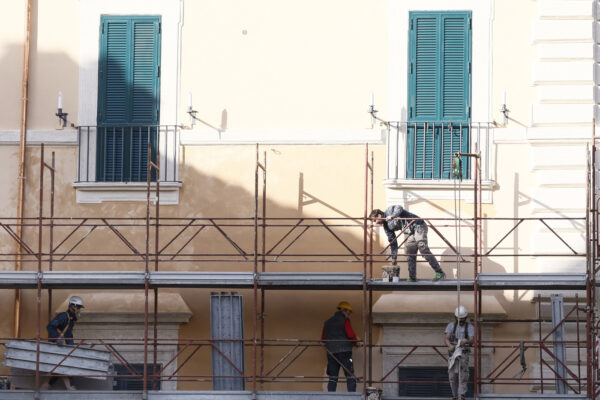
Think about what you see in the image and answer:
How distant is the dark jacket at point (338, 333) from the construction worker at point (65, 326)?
11.4ft

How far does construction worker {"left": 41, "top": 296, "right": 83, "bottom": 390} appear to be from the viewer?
21000 mm

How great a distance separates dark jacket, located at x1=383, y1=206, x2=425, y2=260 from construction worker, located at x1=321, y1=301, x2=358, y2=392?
3.74 feet

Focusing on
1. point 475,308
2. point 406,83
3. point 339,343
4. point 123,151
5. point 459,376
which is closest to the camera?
point 475,308

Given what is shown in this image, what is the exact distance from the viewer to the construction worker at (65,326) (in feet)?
68.9

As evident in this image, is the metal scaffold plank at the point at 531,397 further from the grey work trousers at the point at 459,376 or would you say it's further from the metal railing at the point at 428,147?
the metal railing at the point at 428,147

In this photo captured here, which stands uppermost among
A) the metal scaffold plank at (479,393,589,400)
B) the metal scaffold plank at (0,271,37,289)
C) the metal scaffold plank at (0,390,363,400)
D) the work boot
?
the work boot

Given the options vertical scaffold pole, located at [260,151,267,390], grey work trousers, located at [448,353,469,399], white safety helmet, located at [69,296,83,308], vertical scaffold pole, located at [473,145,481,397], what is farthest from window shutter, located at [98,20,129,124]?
grey work trousers, located at [448,353,469,399]

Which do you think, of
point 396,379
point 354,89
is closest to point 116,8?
point 354,89

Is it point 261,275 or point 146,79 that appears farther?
point 146,79

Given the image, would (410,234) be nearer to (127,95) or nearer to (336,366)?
(336,366)

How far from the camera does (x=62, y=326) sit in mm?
21203

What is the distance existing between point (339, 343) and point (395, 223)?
6.15 feet

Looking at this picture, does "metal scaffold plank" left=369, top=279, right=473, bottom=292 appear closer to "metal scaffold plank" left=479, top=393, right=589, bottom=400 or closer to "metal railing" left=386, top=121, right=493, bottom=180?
"metal scaffold plank" left=479, top=393, right=589, bottom=400

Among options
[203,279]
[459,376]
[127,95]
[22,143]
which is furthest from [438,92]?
[22,143]
